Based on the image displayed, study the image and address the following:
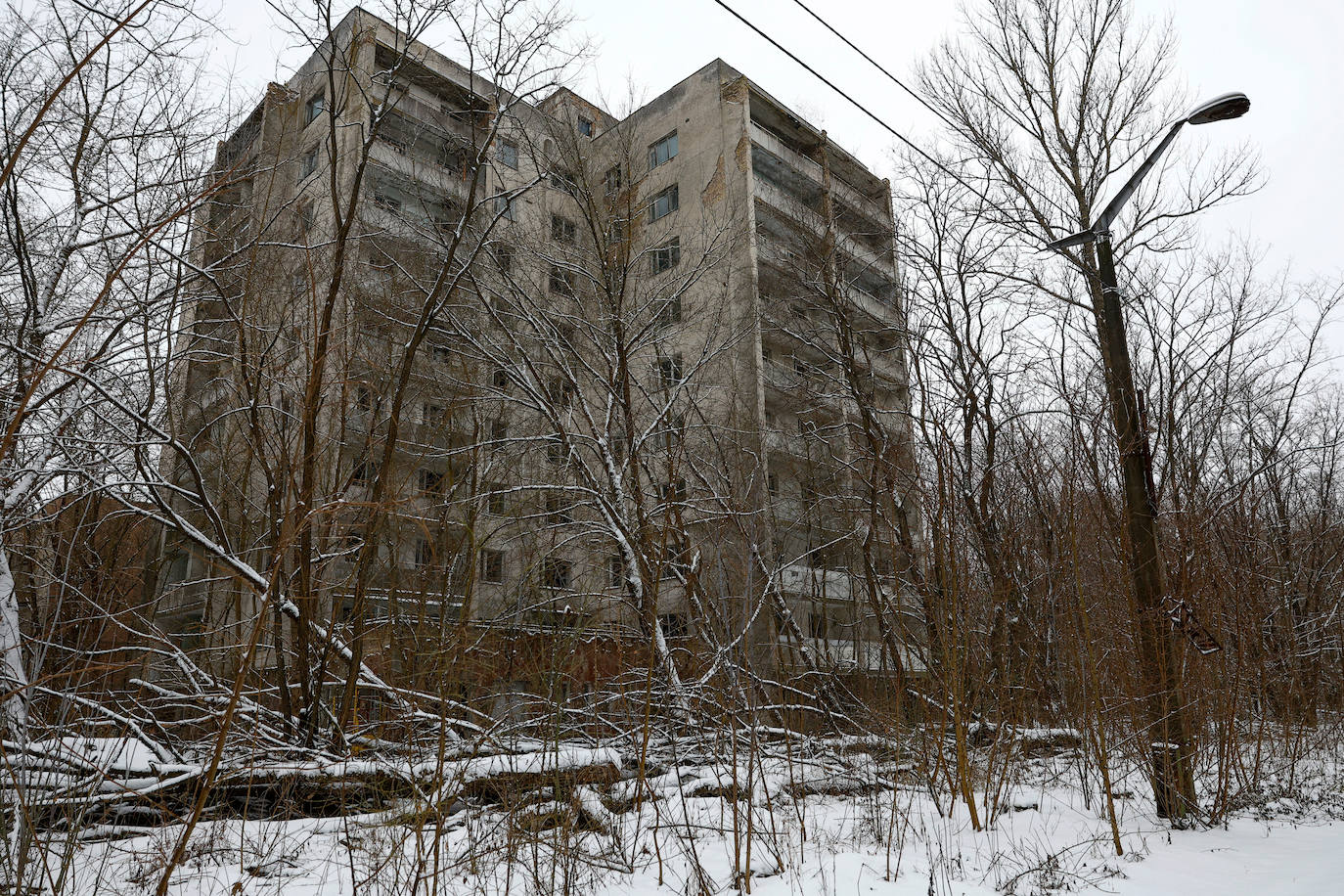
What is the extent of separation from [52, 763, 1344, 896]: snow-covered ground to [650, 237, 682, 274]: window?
9014 millimetres

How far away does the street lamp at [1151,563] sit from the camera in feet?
21.9

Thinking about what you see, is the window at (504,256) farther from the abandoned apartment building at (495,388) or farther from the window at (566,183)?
the window at (566,183)

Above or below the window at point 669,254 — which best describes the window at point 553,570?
below

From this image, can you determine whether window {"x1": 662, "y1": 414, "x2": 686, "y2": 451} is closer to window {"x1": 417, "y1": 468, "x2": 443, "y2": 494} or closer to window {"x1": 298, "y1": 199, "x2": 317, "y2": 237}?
window {"x1": 417, "y1": 468, "x2": 443, "y2": 494}

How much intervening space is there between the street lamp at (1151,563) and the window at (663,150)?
2231 centimetres

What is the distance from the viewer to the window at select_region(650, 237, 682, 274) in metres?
13.7

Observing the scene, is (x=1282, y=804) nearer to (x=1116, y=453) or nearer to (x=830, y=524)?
(x=1116, y=453)

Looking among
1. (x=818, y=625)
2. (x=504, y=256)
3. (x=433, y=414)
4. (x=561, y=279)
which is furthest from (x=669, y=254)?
(x=818, y=625)

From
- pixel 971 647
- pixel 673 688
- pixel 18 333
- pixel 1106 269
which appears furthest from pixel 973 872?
pixel 18 333

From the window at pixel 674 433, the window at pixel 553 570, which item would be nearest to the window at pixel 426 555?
the window at pixel 553 570

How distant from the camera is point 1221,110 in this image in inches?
250

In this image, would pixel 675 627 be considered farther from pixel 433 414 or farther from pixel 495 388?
pixel 433 414

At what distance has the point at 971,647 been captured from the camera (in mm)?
7328

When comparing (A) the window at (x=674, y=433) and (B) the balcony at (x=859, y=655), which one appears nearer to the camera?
(B) the balcony at (x=859, y=655)
